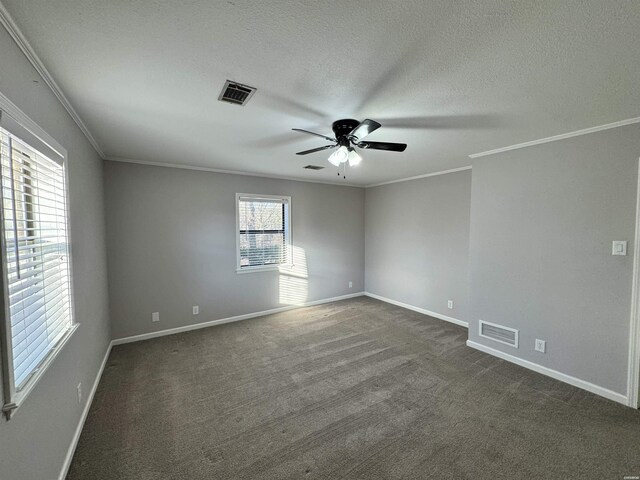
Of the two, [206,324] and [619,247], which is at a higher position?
[619,247]

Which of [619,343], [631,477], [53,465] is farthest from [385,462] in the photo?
[619,343]

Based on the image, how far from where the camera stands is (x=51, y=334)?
1572mm

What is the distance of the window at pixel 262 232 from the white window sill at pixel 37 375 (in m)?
2.76

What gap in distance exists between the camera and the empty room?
1.25m

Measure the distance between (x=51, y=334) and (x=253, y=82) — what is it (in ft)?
6.40

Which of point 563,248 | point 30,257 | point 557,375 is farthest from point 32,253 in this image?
point 557,375

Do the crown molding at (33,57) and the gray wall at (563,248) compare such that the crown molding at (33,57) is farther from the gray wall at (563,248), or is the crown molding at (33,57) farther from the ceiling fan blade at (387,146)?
the gray wall at (563,248)

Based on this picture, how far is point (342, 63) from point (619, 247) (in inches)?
114

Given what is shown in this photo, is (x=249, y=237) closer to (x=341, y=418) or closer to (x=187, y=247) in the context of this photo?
(x=187, y=247)

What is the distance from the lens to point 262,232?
4738 mm

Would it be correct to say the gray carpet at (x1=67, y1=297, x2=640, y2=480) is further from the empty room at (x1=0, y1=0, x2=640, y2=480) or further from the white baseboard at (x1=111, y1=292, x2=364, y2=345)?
the white baseboard at (x1=111, y1=292, x2=364, y2=345)

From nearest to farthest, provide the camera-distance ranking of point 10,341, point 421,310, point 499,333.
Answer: point 10,341
point 499,333
point 421,310

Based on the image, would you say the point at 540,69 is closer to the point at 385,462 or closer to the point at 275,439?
the point at 385,462

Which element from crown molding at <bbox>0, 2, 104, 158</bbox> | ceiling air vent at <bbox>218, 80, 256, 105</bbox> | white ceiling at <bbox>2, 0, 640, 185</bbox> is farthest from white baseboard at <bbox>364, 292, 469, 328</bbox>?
crown molding at <bbox>0, 2, 104, 158</bbox>
